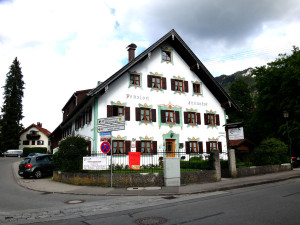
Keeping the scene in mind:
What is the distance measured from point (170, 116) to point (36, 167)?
11868 mm

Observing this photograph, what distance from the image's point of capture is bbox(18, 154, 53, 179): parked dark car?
1734 centimetres

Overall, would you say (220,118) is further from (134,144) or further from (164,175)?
(164,175)

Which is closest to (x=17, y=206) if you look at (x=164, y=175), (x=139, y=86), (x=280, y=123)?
(x=164, y=175)

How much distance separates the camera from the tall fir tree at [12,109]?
175 feet

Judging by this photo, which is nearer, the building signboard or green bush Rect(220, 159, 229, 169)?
green bush Rect(220, 159, 229, 169)

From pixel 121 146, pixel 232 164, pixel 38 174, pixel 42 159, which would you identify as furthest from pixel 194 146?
pixel 38 174

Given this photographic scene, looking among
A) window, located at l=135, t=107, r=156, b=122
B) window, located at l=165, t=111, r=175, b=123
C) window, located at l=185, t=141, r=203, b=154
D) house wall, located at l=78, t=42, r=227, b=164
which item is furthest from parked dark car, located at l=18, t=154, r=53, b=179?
window, located at l=185, t=141, r=203, b=154

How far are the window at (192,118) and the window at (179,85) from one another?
94.1 inches

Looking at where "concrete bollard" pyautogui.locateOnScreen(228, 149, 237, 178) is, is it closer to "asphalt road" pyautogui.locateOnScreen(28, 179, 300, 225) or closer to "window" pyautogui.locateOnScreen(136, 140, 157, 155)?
"asphalt road" pyautogui.locateOnScreen(28, 179, 300, 225)

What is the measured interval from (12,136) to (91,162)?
48.1m

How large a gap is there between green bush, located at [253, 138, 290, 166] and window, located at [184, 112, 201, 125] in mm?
6877

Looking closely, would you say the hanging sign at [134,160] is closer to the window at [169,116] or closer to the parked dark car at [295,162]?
A: the window at [169,116]

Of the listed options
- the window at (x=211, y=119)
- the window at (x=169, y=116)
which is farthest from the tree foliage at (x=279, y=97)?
the window at (x=169, y=116)

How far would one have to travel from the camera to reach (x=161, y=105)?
22.9m
